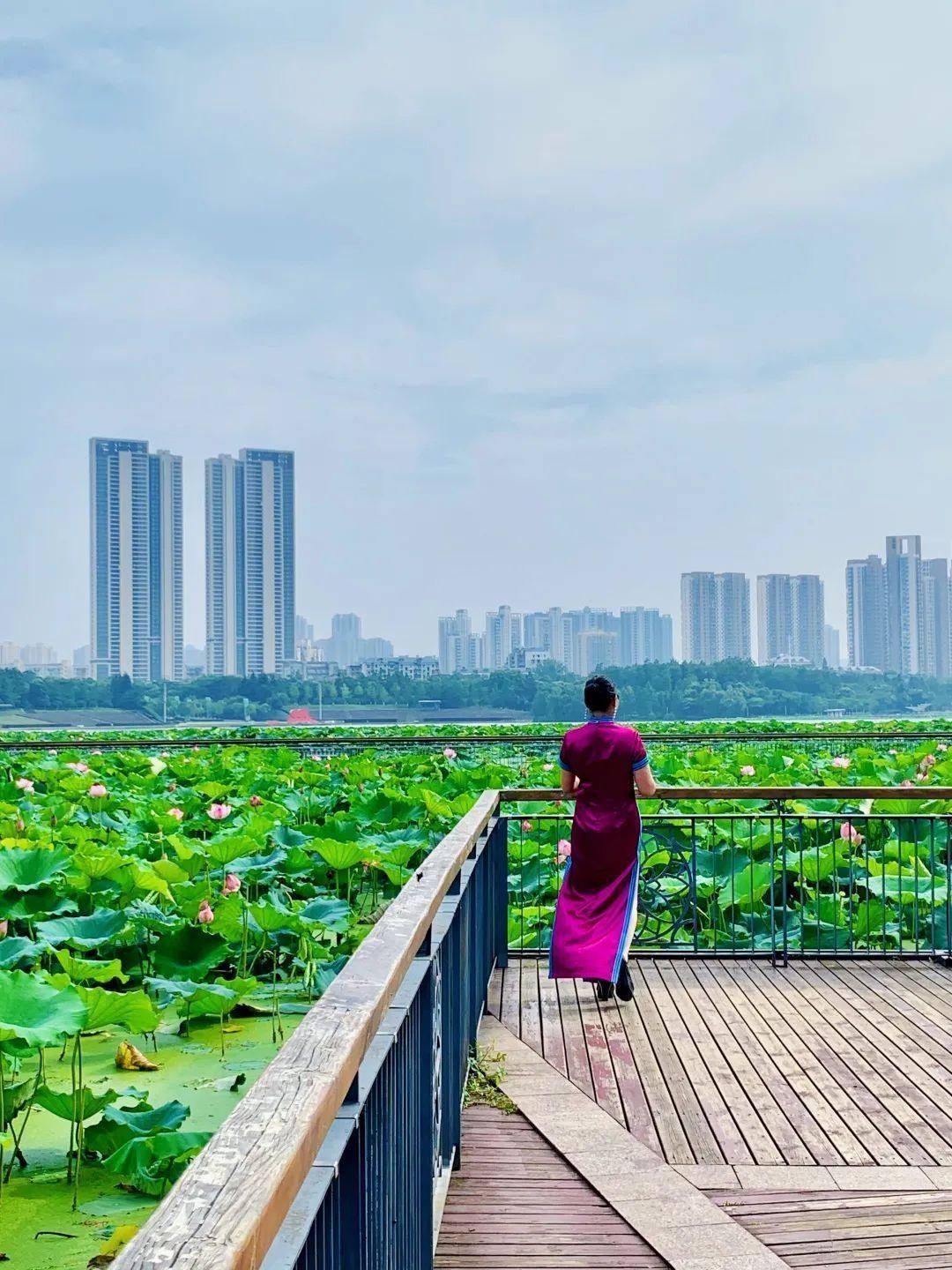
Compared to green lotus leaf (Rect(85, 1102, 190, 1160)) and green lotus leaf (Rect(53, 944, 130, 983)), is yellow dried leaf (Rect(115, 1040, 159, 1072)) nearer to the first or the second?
green lotus leaf (Rect(53, 944, 130, 983))

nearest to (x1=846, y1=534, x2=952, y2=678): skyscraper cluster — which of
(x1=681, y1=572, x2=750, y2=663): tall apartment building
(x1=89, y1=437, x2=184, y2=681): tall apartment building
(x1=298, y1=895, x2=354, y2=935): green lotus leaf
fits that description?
(x1=681, y1=572, x2=750, y2=663): tall apartment building

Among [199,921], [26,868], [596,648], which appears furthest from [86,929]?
[596,648]

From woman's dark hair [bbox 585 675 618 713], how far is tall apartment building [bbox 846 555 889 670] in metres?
80.3

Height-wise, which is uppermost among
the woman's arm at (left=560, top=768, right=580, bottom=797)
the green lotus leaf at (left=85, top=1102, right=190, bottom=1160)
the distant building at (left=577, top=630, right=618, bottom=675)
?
the distant building at (left=577, top=630, right=618, bottom=675)

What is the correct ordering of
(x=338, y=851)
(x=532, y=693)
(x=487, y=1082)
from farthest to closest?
(x=532, y=693) → (x=338, y=851) → (x=487, y=1082)

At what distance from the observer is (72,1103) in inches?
99.0

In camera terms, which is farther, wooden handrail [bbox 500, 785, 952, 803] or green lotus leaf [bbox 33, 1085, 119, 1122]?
wooden handrail [bbox 500, 785, 952, 803]

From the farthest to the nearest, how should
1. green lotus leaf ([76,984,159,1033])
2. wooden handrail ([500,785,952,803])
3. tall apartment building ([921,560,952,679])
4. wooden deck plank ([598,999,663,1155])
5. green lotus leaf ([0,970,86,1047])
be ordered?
tall apartment building ([921,560,952,679])
wooden handrail ([500,785,952,803])
wooden deck plank ([598,999,663,1155])
green lotus leaf ([76,984,159,1033])
green lotus leaf ([0,970,86,1047])

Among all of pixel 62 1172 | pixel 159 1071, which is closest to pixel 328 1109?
pixel 62 1172

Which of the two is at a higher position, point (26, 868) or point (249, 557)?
point (249, 557)

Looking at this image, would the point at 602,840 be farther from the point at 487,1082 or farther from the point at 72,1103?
the point at 72,1103

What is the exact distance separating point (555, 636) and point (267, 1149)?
90.7 metres

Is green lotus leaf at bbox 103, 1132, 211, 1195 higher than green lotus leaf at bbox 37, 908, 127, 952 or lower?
lower

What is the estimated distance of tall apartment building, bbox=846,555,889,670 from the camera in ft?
269
